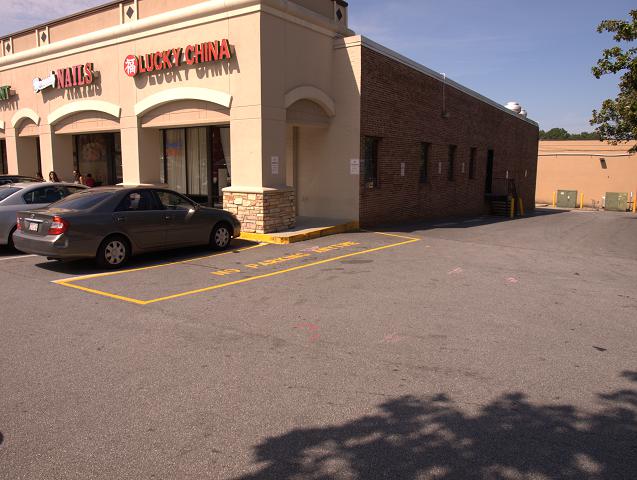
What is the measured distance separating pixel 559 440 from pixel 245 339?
3.36 metres

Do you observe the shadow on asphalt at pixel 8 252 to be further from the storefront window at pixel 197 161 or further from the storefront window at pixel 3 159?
the storefront window at pixel 3 159

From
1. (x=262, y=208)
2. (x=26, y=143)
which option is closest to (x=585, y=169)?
(x=262, y=208)

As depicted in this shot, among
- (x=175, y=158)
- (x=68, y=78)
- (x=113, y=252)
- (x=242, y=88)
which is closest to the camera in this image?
(x=113, y=252)

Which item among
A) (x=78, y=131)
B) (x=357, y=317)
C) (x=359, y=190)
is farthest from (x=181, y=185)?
(x=357, y=317)

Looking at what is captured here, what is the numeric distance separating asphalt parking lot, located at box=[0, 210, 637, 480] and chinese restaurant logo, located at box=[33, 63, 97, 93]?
10.8 metres

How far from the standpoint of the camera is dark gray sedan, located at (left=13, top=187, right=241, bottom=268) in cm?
923

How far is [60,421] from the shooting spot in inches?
159

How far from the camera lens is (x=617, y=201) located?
45.5m

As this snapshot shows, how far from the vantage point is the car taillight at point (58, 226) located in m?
9.12

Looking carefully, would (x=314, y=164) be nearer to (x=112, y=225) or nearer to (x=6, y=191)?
(x=112, y=225)

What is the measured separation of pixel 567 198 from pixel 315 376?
50.1 meters

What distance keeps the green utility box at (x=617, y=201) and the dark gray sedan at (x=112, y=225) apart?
44.2 meters

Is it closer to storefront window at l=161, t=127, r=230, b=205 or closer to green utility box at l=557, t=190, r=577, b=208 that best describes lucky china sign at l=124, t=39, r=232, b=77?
storefront window at l=161, t=127, r=230, b=205

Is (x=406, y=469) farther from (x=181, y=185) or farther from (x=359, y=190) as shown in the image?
(x=181, y=185)
